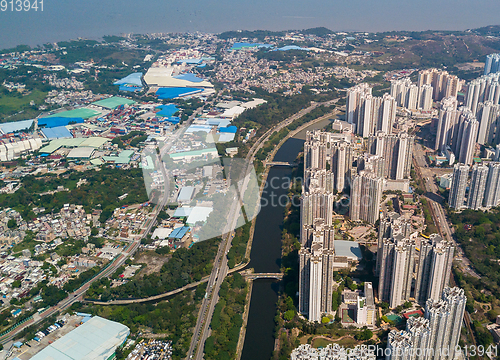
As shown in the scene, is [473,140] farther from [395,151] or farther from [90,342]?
[90,342]

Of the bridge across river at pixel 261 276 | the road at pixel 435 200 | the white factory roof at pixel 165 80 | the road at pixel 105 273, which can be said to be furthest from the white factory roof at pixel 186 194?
the white factory roof at pixel 165 80

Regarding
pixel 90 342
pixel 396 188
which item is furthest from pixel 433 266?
pixel 90 342

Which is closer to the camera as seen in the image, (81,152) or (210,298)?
(210,298)

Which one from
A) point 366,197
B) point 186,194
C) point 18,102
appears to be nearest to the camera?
point 366,197

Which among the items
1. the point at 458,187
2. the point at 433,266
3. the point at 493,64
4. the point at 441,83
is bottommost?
the point at 433,266

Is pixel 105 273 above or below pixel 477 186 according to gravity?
below

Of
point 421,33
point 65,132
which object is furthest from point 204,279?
point 421,33
